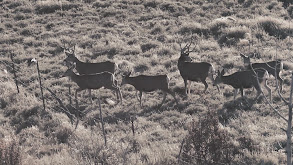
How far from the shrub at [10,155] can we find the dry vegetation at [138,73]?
2 cm

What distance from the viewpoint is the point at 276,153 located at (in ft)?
33.6

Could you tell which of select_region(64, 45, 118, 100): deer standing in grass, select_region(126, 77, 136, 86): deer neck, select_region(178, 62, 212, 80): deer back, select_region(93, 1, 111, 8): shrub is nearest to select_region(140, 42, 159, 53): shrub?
select_region(64, 45, 118, 100): deer standing in grass

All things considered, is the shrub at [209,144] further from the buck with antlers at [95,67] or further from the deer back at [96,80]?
the buck with antlers at [95,67]

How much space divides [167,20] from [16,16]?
10444mm

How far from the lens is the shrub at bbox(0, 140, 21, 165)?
958 centimetres

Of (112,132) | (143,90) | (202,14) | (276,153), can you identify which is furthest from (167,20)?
(276,153)

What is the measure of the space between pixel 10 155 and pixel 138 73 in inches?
403

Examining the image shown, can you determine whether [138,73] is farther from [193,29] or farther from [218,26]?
[218,26]

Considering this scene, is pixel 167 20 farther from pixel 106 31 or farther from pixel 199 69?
pixel 199 69

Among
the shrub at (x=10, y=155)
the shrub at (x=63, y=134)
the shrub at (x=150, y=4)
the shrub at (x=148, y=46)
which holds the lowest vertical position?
the shrub at (x=63, y=134)

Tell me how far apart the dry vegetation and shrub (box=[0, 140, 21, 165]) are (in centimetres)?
2

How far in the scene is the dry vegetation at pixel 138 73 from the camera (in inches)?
408

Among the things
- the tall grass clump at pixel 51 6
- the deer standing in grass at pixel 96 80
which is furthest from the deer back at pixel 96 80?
the tall grass clump at pixel 51 6

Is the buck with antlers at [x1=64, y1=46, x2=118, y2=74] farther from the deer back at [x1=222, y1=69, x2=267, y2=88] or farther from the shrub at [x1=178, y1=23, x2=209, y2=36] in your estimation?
the shrub at [x1=178, y1=23, x2=209, y2=36]
